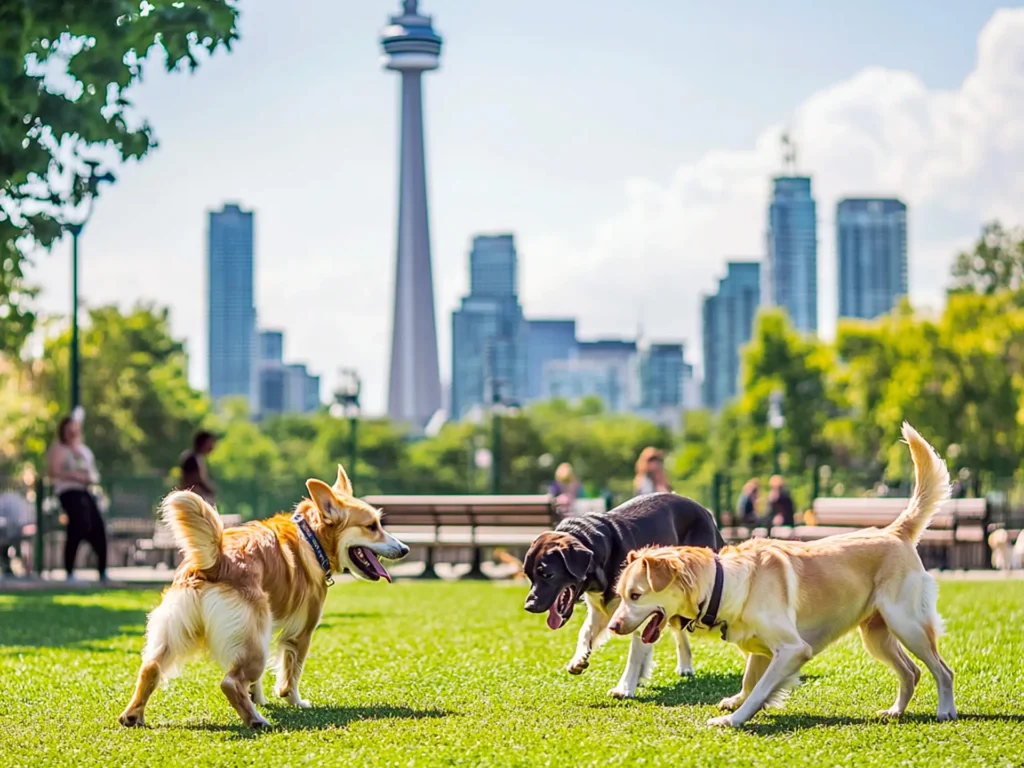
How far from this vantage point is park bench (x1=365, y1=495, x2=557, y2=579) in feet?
77.3

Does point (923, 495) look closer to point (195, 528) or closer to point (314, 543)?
point (314, 543)

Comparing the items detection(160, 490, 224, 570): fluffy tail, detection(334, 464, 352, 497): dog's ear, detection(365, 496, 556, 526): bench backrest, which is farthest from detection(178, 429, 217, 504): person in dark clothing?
detection(160, 490, 224, 570): fluffy tail

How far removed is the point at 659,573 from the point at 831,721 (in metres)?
1.29

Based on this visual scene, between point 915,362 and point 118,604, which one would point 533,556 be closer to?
point 118,604

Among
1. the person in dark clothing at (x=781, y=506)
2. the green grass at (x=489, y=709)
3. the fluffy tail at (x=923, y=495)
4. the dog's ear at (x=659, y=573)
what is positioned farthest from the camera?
the person in dark clothing at (x=781, y=506)

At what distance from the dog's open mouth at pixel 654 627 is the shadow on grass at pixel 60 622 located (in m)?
6.44

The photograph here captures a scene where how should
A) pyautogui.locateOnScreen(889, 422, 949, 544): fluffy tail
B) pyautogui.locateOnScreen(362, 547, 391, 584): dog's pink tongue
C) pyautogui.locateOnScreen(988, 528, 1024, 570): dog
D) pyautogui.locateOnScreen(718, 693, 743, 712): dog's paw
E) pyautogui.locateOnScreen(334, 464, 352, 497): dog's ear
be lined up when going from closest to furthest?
pyautogui.locateOnScreen(718, 693, 743, 712): dog's paw, pyautogui.locateOnScreen(889, 422, 949, 544): fluffy tail, pyautogui.locateOnScreen(362, 547, 391, 584): dog's pink tongue, pyautogui.locateOnScreen(334, 464, 352, 497): dog's ear, pyautogui.locateOnScreen(988, 528, 1024, 570): dog

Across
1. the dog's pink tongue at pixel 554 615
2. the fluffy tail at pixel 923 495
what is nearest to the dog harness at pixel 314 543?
the dog's pink tongue at pixel 554 615

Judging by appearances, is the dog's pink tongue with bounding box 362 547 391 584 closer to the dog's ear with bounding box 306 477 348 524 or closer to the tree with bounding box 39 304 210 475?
the dog's ear with bounding box 306 477 348 524

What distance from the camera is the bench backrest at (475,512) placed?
2355cm

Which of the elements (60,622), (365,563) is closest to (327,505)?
(365,563)

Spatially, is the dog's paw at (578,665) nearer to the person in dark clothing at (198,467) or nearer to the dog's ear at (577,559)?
the dog's ear at (577,559)

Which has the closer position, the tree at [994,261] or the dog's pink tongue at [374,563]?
the dog's pink tongue at [374,563]

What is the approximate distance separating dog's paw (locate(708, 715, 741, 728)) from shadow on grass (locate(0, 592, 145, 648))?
6.66 meters
